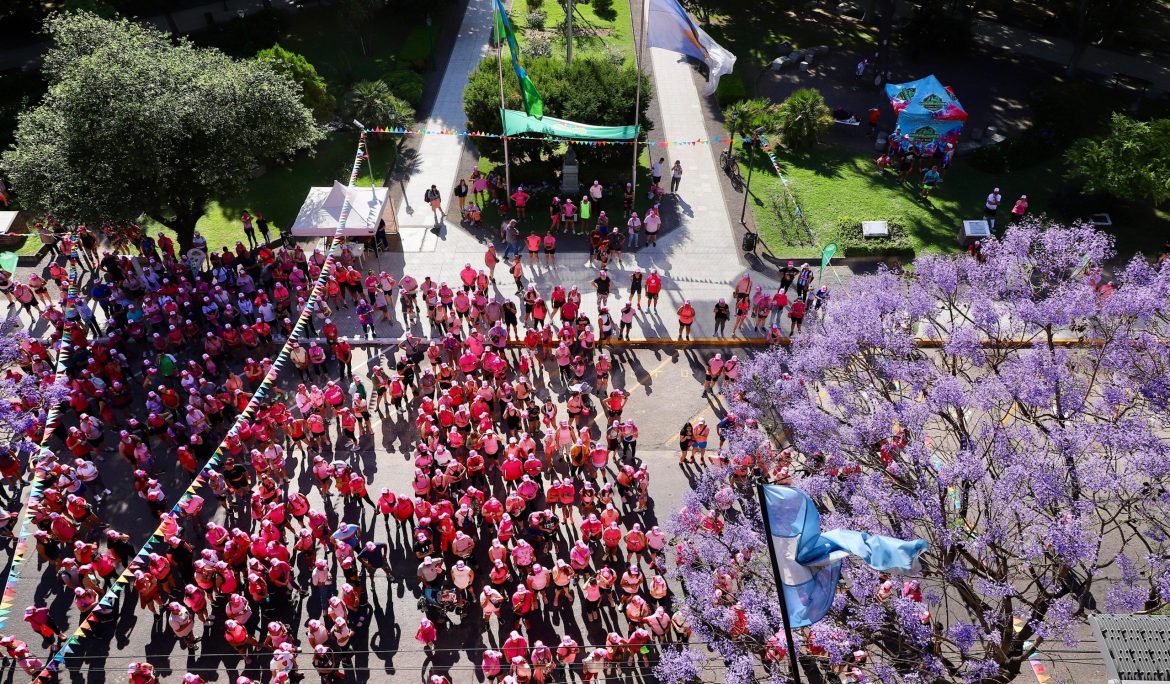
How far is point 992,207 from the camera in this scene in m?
26.8

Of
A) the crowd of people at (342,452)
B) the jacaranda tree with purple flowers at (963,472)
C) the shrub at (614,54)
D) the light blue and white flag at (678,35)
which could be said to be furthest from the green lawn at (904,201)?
the shrub at (614,54)

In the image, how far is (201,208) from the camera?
2469 cm

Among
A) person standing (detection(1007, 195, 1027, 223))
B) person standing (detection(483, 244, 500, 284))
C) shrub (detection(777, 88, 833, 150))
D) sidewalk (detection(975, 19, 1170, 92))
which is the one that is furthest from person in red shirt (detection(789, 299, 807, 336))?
sidewalk (detection(975, 19, 1170, 92))

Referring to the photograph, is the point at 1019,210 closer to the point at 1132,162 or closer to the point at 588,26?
the point at 1132,162

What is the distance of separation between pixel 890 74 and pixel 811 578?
31664 millimetres

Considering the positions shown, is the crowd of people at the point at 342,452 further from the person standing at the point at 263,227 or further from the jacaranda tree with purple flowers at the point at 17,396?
the person standing at the point at 263,227

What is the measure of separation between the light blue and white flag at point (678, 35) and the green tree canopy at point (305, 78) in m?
13.7

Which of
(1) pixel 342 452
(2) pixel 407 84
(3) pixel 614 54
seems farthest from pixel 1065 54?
(1) pixel 342 452

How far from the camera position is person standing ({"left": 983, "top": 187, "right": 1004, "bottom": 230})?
26500 millimetres

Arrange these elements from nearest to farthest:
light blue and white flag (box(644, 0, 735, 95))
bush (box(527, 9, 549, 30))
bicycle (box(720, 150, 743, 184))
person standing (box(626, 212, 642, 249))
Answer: light blue and white flag (box(644, 0, 735, 95)) → person standing (box(626, 212, 642, 249)) → bicycle (box(720, 150, 743, 184)) → bush (box(527, 9, 549, 30))

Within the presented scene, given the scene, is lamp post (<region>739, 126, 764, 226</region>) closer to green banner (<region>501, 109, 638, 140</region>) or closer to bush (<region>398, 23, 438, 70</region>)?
green banner (<region>501, 109, 638, 140</region>)

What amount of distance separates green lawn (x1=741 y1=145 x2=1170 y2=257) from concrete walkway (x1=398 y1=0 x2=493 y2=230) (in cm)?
1172

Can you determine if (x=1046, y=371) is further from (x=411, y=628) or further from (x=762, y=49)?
(x=762, y=49)

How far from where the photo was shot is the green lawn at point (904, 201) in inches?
1056
